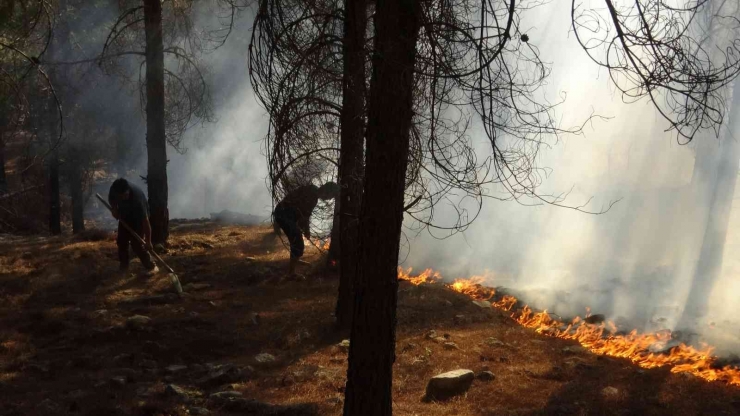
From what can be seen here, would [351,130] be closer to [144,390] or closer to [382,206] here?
[382,206]

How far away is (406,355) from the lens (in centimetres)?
738

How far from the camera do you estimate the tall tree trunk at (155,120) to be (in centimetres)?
1093

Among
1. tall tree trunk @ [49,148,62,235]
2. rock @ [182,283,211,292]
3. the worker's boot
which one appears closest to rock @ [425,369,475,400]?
the worker's boot

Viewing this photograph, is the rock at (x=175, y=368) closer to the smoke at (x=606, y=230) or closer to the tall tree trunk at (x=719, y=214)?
the smoke at (x=606, y=230)

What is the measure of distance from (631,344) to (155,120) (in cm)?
857

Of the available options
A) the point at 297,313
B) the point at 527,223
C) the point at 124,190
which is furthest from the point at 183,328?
the point at 527,223

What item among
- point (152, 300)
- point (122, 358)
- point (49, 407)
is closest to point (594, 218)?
point (152, 300)

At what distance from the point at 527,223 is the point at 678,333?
9.43 m

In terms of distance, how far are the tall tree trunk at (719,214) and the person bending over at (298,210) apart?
25.2 feet

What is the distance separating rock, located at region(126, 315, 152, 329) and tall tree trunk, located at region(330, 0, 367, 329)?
2408 mm

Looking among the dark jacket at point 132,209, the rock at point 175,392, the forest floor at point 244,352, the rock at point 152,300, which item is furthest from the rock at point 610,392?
the dark jacket at point 132,209

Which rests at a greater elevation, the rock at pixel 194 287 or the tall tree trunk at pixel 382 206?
the tall tree trunk at pixel 382 206

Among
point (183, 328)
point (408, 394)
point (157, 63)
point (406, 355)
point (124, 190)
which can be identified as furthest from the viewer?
point (157, 63)

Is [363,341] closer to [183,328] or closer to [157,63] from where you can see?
[183,328]
